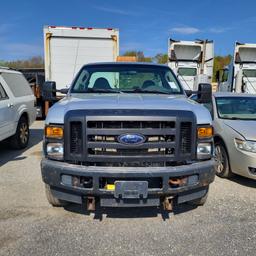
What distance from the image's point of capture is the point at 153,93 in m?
4.96

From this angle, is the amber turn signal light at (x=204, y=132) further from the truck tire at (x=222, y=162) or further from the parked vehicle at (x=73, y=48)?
the parked vehicle at (x=73, y=48)

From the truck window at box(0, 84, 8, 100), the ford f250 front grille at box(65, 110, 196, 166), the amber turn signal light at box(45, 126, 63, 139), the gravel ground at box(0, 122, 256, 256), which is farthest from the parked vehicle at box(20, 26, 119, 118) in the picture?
the ford f250 front grille at box(65, 110, 196, 166)

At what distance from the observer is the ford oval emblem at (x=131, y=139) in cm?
362

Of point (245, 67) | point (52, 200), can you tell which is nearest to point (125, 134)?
point (52, 200)

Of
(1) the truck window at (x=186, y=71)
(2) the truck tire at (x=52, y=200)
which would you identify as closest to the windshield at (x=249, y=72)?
(1) the truck window at (x=186, y=71)

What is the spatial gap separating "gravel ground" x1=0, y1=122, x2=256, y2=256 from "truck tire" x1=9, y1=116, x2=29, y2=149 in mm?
3029

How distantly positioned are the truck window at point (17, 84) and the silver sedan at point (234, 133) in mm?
4626

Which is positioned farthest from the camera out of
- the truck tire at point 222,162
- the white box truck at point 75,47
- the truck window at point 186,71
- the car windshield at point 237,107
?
the truck window at point 186,71

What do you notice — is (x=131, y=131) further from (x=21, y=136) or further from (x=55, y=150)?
(x=21, y=136)

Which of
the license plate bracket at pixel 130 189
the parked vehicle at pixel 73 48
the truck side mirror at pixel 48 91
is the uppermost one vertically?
the parked vehicle at pixel 73 48

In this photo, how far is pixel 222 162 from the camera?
6078 millimetres

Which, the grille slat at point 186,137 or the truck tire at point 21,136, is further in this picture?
the truck tire at point 21,136

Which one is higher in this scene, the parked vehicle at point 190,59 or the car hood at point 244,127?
the parked vehicle at point 190,59

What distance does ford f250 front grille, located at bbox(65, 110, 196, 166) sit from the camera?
3.59 metres
